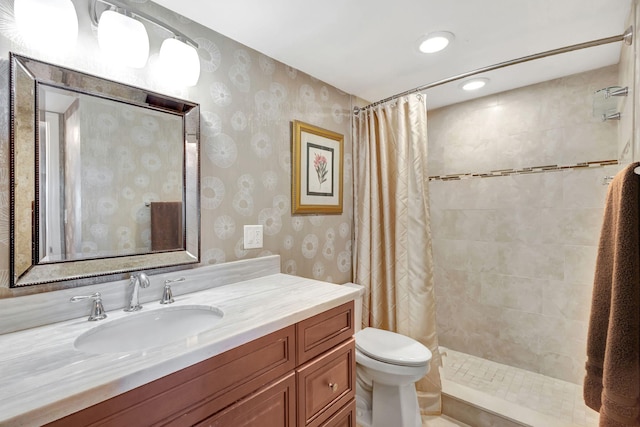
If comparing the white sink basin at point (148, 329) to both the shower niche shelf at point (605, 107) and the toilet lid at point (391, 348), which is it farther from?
the shower niche shelf at point (605, 107)

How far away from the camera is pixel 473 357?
2.33 m

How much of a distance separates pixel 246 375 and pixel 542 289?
212 centimetres

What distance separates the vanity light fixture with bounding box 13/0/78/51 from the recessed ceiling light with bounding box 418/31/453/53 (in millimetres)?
1460

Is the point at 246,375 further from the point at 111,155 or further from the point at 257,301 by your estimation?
the point at 111,155

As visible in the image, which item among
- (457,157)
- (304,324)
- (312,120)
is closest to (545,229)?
(457,157)

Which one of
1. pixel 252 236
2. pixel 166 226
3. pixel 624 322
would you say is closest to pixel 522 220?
pixel 624 322

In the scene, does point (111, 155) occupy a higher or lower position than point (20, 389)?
higher

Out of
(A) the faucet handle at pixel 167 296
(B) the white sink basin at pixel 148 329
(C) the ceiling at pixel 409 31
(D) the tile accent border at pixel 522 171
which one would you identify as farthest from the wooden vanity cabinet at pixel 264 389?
(D) the tile accent border at pixel 522 171

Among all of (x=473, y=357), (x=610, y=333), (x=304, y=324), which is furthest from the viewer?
(x=473, y=357)

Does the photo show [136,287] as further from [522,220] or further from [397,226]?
[522,220]

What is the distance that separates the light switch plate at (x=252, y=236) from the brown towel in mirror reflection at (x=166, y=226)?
328mm

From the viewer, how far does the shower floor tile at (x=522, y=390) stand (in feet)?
5.46

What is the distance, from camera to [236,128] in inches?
58.7

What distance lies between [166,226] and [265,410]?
82 centimetres
